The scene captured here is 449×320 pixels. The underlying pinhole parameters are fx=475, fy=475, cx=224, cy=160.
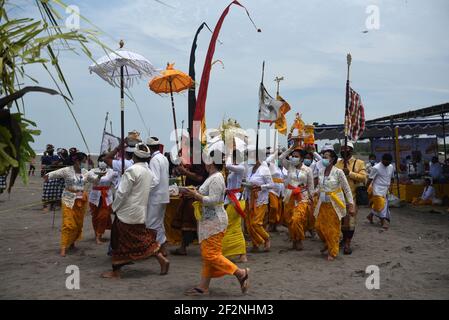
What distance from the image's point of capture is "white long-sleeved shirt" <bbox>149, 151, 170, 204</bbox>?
7008 millimetres

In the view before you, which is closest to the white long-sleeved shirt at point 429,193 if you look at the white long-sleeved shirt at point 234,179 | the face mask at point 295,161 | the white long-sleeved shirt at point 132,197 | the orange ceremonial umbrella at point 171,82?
the face mask at point 295,161

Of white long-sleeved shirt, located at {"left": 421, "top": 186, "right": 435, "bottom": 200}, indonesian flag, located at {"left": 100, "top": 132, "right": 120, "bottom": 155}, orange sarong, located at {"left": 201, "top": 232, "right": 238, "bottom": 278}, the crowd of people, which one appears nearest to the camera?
orange sarong, located at {"left": 201, "top": 232, "right": 238, "bottom": 278}

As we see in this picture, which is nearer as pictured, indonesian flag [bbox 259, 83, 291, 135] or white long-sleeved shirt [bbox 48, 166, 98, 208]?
white long-sleeved shirt [bbox 48, 166, 98, 208]

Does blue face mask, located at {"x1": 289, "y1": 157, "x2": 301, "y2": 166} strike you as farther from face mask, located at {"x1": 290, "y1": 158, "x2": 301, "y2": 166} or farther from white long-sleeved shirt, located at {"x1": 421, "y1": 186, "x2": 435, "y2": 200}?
white long-sleeved shirt, located at {"x1": 421, "y1": 186, "x2": 435, "y2": 200}

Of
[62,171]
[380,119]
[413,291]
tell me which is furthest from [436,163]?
[62,171]

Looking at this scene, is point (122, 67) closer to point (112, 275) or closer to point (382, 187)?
point (112, 275)

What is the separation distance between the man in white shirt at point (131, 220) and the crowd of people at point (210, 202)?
1cm

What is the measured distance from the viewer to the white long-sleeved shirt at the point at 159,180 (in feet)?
23.0

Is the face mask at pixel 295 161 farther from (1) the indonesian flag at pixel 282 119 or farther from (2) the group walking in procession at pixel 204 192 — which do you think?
(1) the indonesian flag at pixel 282 119

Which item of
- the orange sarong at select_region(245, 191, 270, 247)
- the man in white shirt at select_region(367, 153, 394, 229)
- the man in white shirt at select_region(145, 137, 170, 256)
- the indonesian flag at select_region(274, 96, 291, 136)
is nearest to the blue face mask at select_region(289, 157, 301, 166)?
the orange sarong at select_region(245, 191, 270, 247)

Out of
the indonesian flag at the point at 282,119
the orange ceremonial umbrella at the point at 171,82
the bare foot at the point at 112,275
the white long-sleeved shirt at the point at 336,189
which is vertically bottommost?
the bare foot at the point at 112,275

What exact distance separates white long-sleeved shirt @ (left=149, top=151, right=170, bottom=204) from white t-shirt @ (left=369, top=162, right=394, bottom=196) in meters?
5.55

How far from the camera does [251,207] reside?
8328 mm
